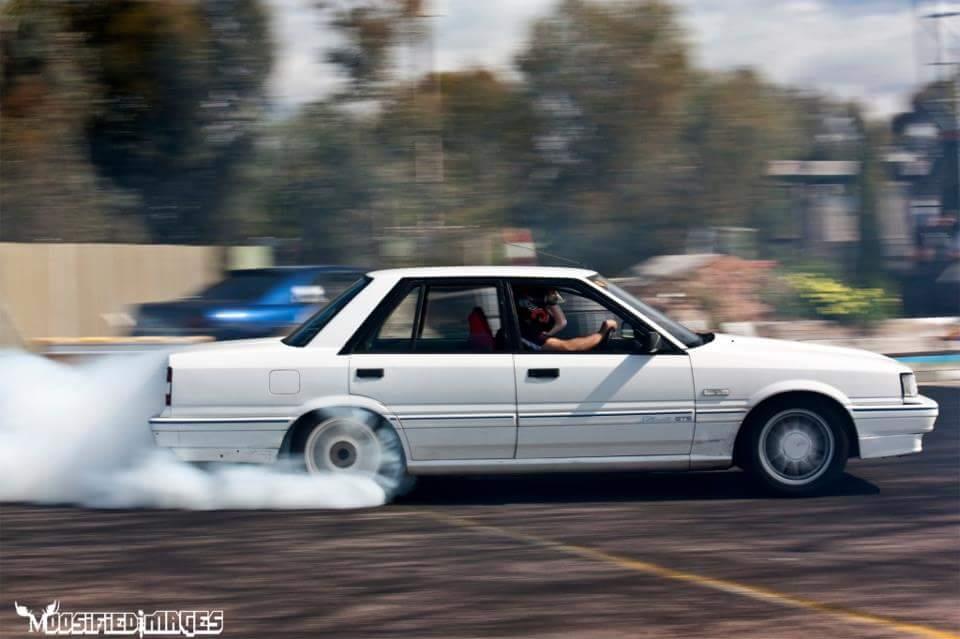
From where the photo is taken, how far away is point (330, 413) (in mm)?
7684

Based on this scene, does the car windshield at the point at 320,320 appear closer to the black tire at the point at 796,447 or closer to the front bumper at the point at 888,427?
the black tire at the point at 796,447

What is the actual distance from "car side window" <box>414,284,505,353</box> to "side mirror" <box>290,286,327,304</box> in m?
8.45

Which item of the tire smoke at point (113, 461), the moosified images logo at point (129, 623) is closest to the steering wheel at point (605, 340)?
the tire smoke at point (113, 461)

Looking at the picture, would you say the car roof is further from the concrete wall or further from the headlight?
the concrete wall

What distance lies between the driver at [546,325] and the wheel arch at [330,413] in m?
0.95

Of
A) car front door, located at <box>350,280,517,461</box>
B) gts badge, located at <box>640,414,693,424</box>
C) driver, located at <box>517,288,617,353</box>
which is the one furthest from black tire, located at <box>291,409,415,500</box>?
gts badge, located at <box>640,414,693,424</box>

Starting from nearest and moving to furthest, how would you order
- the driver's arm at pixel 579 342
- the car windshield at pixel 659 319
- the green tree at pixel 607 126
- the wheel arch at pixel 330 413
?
the wheel arch at pixel 330 413
the driver's arm at pixel 579 342
the car windshield at pixel 659 319
the green tree at pixel 607 126

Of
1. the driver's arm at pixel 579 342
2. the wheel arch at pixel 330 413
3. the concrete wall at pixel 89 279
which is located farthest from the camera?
the concrete wall at pixel 89 279

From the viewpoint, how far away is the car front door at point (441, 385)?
25.2ft

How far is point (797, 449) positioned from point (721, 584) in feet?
7.41

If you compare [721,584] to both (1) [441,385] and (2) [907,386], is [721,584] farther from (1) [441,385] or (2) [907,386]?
(2) [907,386]

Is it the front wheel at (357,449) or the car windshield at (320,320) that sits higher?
the car windshield at (320,320)

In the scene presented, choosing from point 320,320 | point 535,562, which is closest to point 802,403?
point 535,562

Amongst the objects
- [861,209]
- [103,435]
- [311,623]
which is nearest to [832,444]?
[311,623]
